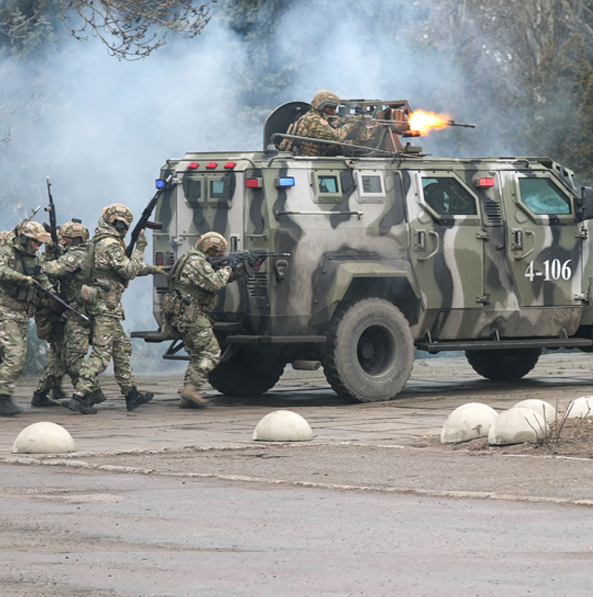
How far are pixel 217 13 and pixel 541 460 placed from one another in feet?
60.7

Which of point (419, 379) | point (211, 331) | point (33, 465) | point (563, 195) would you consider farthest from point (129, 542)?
point (419, 379)

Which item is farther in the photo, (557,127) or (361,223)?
(557,127)

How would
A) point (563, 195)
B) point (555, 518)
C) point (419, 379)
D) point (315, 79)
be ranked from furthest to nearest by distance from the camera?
1. point (315, 79)
2. point (419, 379)
3. point (563, 195)
4. point (555, 518)

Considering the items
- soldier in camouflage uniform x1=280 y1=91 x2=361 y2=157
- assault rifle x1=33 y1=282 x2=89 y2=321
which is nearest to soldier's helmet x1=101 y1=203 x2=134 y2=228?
assault rifle x1=33 y1=282 x2=89 y2=321

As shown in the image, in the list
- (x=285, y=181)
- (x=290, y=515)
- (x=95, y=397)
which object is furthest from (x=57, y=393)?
(x=290, y=515)

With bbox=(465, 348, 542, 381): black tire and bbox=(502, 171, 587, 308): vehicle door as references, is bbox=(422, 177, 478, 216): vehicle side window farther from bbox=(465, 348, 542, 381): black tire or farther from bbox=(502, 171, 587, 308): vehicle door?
bbox=(465, 348, 542, 381): black tire

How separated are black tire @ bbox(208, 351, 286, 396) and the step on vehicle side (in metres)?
0.01

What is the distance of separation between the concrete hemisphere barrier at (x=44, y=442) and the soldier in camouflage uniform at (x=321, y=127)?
4768 millimetres

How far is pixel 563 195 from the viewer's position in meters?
13.1

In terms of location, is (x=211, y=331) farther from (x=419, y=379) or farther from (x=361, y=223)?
(x=419, y=379)

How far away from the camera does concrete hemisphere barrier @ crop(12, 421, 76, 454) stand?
857 cm

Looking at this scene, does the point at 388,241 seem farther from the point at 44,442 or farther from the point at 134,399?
the point at 44,442

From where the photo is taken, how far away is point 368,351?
1222 centimetres

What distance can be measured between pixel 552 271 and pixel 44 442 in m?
6.06
